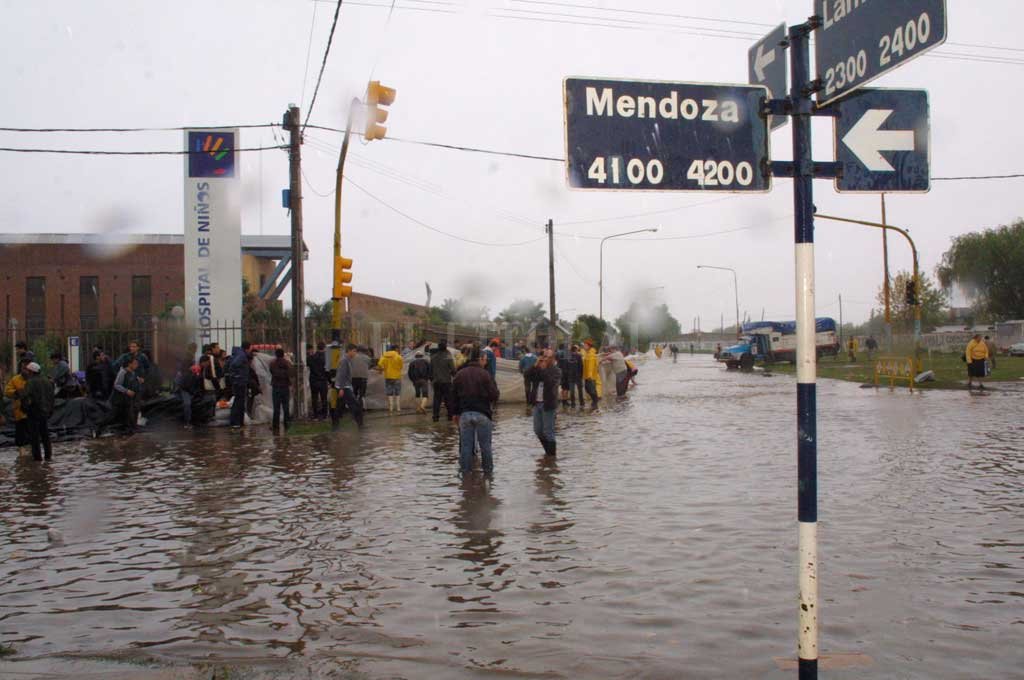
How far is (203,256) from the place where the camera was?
Answer: 21328 millimetres

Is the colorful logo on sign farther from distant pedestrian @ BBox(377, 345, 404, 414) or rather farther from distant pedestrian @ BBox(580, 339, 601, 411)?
distant pedestrian @ BBox(580, 339, 601, 411)

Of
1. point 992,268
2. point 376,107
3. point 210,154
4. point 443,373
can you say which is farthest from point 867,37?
point 992,268

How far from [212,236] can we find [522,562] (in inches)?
634

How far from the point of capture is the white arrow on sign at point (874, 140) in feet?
14.7

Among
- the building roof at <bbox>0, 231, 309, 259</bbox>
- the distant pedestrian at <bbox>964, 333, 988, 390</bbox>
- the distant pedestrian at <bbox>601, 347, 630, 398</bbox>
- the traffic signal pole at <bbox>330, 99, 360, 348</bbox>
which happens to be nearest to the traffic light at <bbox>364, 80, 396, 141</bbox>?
the traffic signal pole at <bbox>330, 99, 360, 348</bbox>

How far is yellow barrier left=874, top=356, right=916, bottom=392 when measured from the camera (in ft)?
105

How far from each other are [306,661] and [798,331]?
3.23 m

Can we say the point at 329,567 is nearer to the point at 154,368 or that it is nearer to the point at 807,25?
the point at 807,25

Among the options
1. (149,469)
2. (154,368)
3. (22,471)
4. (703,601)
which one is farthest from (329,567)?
(154,368)

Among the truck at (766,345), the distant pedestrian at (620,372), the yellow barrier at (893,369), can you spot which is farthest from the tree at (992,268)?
the distant pedestrian at (620,372)

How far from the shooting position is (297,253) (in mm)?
20297

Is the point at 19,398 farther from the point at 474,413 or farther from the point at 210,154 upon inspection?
the point at 210,154

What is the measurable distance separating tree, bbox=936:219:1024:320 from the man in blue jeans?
73.4 meters

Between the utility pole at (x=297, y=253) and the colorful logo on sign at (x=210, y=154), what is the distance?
1.87 meters
